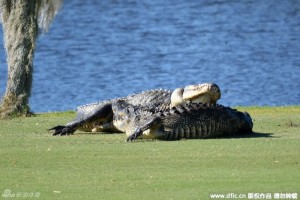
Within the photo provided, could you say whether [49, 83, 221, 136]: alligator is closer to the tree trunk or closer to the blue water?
the tree trunk

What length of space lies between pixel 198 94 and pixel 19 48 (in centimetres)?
351

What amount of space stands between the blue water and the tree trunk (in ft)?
30.0

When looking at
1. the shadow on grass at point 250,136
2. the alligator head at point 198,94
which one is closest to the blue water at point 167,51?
the alligator head at point 198,94

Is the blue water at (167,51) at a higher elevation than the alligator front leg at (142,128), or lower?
lower

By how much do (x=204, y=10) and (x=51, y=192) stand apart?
156 feet

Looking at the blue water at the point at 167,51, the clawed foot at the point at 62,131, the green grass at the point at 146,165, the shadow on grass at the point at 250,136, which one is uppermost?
the green grass at the point at 146,165

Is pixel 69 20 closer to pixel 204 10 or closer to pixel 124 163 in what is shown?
pixel 204 10

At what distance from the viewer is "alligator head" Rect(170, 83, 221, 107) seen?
14.7 metres

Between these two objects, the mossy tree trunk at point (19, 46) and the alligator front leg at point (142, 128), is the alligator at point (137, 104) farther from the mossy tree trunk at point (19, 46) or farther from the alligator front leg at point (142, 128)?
the mossy tree trunk at point (19, 46)

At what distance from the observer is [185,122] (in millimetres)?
14055

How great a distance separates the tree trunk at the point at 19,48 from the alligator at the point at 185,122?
275 centimetres

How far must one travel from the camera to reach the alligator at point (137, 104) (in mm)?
14852

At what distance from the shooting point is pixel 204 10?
57031mm

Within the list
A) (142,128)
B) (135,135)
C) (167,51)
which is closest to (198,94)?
(142,128)
